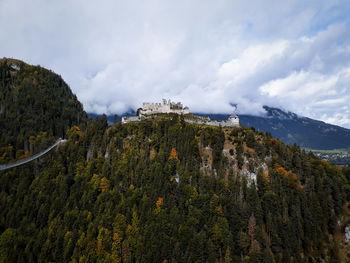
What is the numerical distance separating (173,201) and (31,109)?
9879 centimetres

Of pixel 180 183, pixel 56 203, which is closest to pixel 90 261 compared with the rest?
pixel 56 203

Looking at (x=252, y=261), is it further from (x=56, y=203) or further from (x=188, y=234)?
(x=56, y=203)

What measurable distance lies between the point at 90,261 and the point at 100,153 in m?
40.5

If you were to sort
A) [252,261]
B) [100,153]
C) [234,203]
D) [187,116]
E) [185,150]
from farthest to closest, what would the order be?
1. [187,116]
2. [100,153]
3. [185,150]
4. [234,203]
5. [252,261]

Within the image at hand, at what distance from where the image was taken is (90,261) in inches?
2352

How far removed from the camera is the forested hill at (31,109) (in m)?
97.3

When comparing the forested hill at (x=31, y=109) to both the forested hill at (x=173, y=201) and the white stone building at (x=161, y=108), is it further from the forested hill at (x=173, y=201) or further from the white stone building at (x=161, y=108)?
the white stone building at (x=161, y=108)

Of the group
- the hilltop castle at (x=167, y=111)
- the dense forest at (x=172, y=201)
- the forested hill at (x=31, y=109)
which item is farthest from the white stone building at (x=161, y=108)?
the forested hill at (x=31, y=109)

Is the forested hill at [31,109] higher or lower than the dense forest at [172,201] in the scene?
higher

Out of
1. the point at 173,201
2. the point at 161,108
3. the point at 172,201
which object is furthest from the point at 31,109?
the point at 173,201

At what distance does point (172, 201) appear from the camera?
6775 centimetres

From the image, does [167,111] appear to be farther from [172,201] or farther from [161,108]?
[172,201]

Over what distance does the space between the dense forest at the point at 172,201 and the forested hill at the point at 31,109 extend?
1594 centimetres

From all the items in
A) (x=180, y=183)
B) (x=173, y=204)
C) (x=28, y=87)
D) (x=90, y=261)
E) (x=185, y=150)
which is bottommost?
(x=90, y=261)
